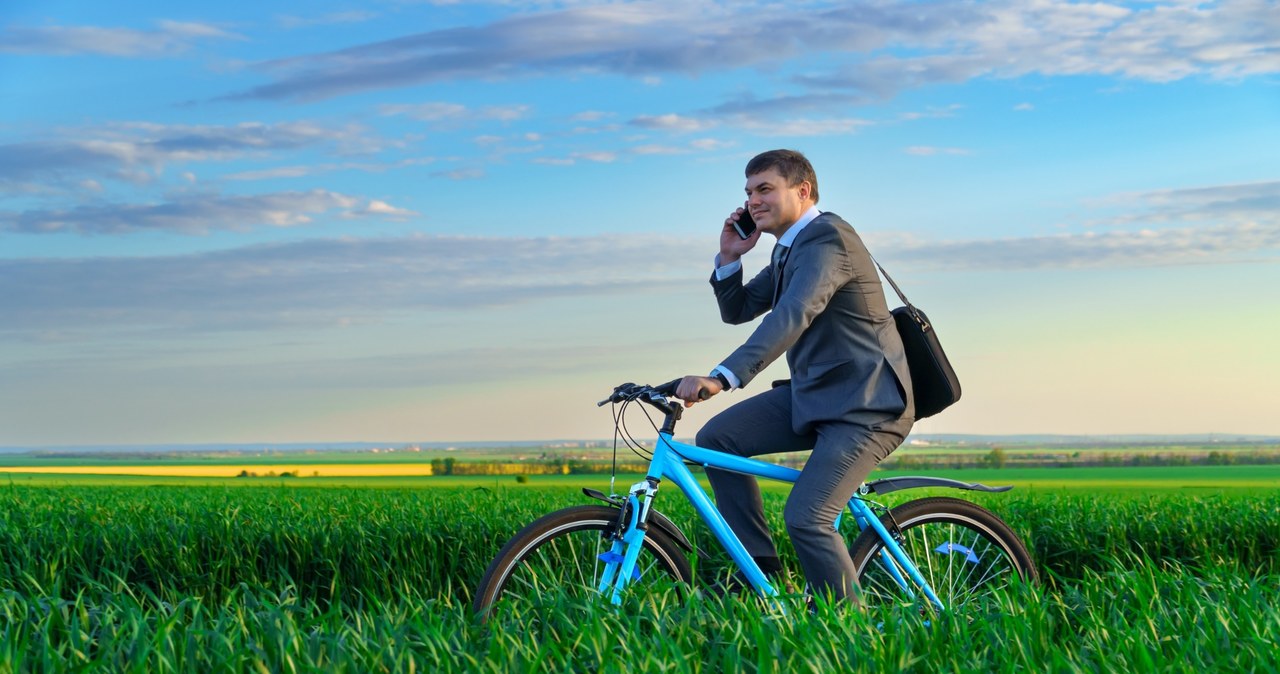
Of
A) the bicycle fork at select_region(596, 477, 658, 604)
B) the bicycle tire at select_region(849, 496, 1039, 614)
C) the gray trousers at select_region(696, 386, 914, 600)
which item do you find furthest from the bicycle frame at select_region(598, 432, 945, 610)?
the bicycle tire at select_region(849, 496, 1039, 614)

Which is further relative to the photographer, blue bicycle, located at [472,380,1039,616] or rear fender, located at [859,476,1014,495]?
rear fender, located at [859,476,1014,495]

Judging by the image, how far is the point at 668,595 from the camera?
15.6 ft

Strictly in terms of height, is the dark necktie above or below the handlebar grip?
above

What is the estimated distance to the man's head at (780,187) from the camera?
5.38 metres

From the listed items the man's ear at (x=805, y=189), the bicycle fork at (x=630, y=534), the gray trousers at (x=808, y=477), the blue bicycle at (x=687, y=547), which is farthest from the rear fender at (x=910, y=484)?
the man's ear at (x=805, y=189)

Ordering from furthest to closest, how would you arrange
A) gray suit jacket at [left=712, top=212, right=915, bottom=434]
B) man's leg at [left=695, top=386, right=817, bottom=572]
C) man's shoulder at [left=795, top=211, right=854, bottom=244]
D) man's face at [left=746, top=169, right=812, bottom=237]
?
man's leg at [left=695, top=386, right=817, bottom=572] < man's face at [left=746, top=169, right=812, bottom=237] < man's shoulder at [left=795, top=211, right=854, bottom=244] < gray suit jacket at [left=712, top=212, right=915, bottom=434]

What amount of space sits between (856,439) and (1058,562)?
440 cm

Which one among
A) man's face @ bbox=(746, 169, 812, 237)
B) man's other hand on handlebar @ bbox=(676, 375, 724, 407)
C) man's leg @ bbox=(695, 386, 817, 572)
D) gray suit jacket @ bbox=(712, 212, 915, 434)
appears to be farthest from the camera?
man's leg @ bbox=(695, 386, 817, 572)

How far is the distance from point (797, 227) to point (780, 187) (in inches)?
8.1

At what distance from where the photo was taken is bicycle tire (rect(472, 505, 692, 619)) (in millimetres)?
4992

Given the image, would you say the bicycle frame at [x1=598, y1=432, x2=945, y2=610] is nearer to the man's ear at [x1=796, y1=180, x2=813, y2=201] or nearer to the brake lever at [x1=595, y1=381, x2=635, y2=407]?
the brake lever at [x1=595, y1=381, x2=635, y2=407]

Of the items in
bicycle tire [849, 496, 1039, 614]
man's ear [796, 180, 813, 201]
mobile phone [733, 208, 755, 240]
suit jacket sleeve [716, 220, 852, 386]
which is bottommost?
bicycle tire [849, 496, 1039, 614]

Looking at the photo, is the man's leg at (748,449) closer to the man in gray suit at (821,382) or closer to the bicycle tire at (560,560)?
the man in gray suit at (821,382)

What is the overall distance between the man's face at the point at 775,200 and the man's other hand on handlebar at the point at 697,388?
38.1 inches
